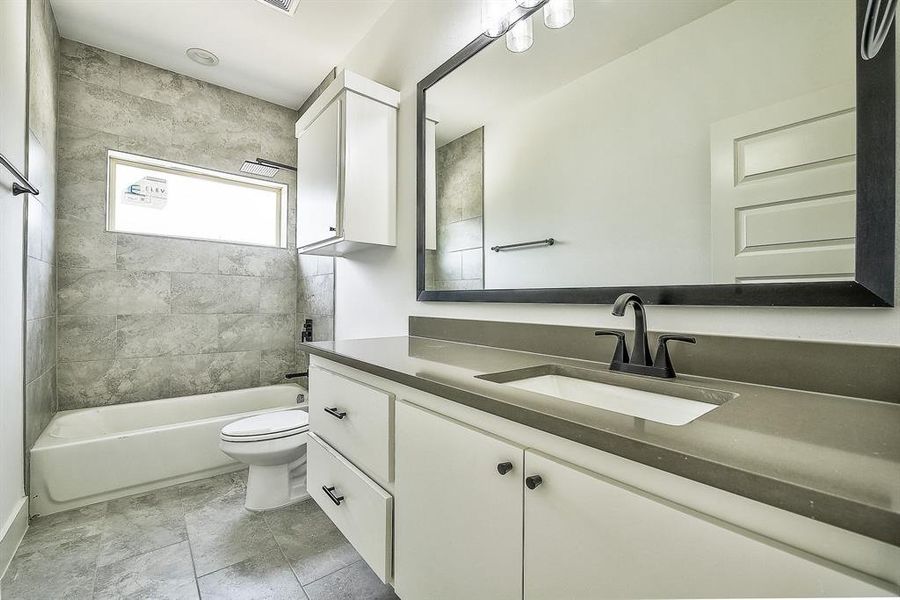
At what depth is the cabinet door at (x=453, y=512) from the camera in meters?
0.71

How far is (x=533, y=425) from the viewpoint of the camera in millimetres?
630

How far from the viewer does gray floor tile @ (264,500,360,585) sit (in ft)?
4.99

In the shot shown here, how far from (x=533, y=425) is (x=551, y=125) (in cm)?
106

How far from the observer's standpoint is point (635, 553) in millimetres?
520

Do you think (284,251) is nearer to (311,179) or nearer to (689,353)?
(311,179)

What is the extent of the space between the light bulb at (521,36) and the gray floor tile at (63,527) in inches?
107

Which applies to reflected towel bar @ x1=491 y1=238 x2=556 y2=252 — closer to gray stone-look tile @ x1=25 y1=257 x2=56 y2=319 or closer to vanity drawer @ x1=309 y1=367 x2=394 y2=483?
vanity drawer @ x1=309 y1=367 x2=394 y2=483

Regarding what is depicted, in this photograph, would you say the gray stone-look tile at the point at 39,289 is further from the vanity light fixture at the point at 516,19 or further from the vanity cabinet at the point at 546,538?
the vanity light fixture at the point at 516,19

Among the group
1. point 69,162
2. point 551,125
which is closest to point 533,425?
point 551,125

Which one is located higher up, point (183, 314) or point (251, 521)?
point (183, 314)

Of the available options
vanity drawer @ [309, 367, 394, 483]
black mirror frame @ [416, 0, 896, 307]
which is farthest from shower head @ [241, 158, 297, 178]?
→ black mirror frame @ [416, 0, 896, 307]

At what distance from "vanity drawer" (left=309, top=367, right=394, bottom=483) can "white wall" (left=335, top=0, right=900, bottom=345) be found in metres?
0.59

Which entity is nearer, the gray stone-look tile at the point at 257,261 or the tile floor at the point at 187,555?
the tile floor at the point at 187,555

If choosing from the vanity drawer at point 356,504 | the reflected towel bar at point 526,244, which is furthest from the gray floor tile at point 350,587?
the reflected towel bar at point 526,244
